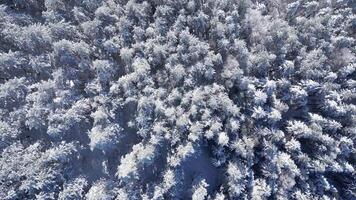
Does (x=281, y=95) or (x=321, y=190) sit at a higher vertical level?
(x=281, y=95)

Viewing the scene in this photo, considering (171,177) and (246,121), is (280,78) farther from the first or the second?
(171,177)

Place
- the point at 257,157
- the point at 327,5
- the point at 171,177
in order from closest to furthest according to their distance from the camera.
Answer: the point at 171,177 → the point at 257,157 → the point at 327,5

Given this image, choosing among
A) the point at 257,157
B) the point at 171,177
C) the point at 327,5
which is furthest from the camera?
the point at 327,5

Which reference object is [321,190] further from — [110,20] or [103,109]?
[110,20]

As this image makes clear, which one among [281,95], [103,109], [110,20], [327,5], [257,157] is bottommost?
[257,157]

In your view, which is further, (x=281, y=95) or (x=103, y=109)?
(x=281, y=95)

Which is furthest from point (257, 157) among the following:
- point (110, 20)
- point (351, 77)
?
point (110, 20)

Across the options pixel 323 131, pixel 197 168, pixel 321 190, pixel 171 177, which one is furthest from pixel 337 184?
pixel 171 177
